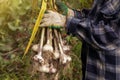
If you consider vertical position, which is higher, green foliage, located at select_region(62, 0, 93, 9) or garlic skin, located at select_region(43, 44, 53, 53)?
green foliage, located at select_region(62, 0, 93, 9)

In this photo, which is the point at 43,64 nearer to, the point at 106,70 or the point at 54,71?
the point at 54,71

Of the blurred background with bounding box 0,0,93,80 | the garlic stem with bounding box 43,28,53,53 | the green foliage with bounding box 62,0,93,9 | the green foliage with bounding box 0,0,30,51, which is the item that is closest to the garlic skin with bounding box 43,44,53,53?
the garlic stem with bounding box 43,28,53,53

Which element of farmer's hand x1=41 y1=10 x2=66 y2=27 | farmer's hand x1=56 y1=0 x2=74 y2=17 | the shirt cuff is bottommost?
the shirt cuff

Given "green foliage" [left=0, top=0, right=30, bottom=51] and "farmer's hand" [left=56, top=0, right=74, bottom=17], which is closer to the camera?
"farmer's hand" [left=56, top=0, right=74, bottom=17]

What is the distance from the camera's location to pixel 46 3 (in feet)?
4.97

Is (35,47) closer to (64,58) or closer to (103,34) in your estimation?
(64,58)

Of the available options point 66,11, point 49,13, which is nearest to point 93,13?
point 66,11

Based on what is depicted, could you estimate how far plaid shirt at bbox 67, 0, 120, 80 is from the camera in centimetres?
155

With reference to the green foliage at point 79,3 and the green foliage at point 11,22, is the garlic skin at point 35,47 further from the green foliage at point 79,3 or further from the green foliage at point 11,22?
the green foliage at point 79,3

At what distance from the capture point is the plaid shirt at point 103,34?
1.55 m

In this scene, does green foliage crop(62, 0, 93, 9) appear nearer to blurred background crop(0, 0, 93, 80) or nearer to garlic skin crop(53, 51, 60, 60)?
blurred background crop(0, 0, 93, 80)

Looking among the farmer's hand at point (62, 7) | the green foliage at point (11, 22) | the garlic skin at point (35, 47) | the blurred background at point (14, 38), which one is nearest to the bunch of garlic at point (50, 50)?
Answer: the garlic skin at point (35, 47)

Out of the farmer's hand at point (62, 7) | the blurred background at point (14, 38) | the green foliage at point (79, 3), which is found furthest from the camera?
the green foliage at point (79, 3)

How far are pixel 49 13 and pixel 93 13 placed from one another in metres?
0.28
